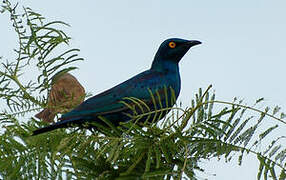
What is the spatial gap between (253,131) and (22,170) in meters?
1.49

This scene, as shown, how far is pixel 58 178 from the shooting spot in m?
3.21

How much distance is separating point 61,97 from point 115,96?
63 centimetres

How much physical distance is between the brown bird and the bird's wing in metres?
0.08

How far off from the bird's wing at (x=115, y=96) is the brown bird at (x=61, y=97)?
0.26 ft

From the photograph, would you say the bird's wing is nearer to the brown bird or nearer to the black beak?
the brown bird

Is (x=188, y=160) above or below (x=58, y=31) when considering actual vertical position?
below

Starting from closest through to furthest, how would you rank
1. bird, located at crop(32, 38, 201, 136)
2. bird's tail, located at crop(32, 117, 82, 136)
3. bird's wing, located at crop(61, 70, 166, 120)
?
bird's tail, located at crop(32, 117, 82, 136), bird, located at crop(32, 38, 201, 136), bird's wing, located at crop(61, 70, 166, 120)

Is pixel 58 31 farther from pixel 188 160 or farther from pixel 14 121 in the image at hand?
pixel 188 160

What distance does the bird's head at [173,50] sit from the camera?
5.87 m

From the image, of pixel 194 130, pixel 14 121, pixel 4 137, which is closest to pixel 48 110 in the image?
pixel 14 121

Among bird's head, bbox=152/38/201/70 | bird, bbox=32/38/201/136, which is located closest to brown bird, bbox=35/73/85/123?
bird, bbox=32/38/201/136

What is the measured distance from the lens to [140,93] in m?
4.89

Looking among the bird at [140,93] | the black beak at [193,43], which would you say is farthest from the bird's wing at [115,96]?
the black beak at [193,43]

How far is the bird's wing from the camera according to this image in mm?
4352
